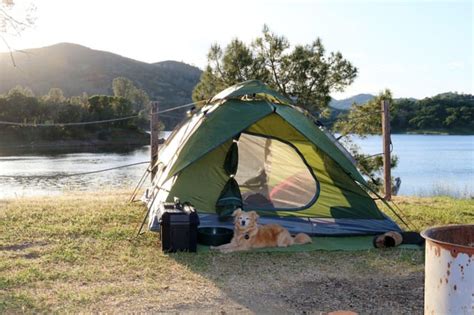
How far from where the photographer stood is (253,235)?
5.45 metres

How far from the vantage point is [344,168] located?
5977 mm

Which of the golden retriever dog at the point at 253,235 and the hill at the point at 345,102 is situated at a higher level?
the hill at the point at 345,102

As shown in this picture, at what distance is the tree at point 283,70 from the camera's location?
49.0 ft

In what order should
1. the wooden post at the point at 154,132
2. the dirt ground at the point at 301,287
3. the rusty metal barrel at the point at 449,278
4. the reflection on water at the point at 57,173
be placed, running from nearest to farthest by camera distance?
1. the rusty metal barrel at the point at 449,278
2. the dirt ground at the point at 301,287
3. the wooden post at the point at 154,132
4. the reflection on water at the point at 57,173

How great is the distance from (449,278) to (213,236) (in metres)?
3.39

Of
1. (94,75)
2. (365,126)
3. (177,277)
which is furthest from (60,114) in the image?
(94,75)

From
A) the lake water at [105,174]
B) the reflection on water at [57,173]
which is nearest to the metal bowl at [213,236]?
the reflection on water at [57,173]

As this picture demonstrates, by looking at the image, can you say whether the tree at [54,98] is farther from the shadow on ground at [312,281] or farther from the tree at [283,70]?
the shadow on ground at [312,281]

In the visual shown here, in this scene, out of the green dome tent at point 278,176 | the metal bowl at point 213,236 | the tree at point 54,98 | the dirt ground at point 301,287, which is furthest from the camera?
the tree at point 54,98

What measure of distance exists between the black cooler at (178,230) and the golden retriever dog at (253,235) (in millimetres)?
305

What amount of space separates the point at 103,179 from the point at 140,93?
35.4 meters

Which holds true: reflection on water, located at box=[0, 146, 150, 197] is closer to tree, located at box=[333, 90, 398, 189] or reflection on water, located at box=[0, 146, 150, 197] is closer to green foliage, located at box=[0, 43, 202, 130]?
tree, located at box=[333, 90, 398, 189]

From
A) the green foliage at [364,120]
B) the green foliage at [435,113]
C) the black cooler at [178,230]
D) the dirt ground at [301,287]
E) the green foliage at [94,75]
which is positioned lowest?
the dirt ground at [301,287]

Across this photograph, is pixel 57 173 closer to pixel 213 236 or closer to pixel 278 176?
pixel 278 176
